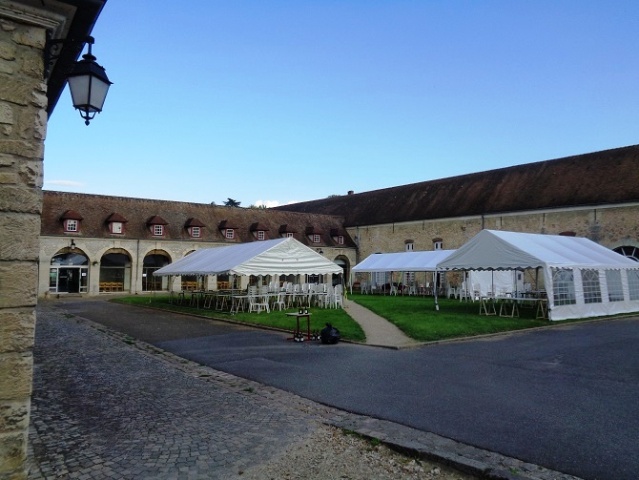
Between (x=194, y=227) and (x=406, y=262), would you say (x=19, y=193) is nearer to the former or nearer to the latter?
(x=406, y=262)

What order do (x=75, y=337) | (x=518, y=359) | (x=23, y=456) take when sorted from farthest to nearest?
(x=75, y=337) → (x=518, y=359) → (x=23, y=456)

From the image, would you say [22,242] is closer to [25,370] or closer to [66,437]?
[25,370]

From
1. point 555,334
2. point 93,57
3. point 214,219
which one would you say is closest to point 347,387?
point 93,57

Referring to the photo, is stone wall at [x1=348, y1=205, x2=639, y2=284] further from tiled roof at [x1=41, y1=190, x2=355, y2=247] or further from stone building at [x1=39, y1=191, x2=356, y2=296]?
stone building at [x1=39, y1=191, x2=356, y2=296]

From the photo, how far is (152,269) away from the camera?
32000mm

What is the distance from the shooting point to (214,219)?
116ft

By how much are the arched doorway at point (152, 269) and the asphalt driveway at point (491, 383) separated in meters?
21.4

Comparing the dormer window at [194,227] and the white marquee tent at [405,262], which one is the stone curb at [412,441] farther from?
the dormer window at [194,227]

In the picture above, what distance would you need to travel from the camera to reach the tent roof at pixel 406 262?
1040 inches

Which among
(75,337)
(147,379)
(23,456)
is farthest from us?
(75,337)

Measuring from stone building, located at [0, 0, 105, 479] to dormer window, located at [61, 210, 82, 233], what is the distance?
1123 inches

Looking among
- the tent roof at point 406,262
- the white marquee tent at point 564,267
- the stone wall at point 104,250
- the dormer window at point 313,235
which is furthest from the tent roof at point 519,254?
the dormer window at point 313,235

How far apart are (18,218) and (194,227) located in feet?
102

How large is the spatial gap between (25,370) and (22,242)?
0.86m
